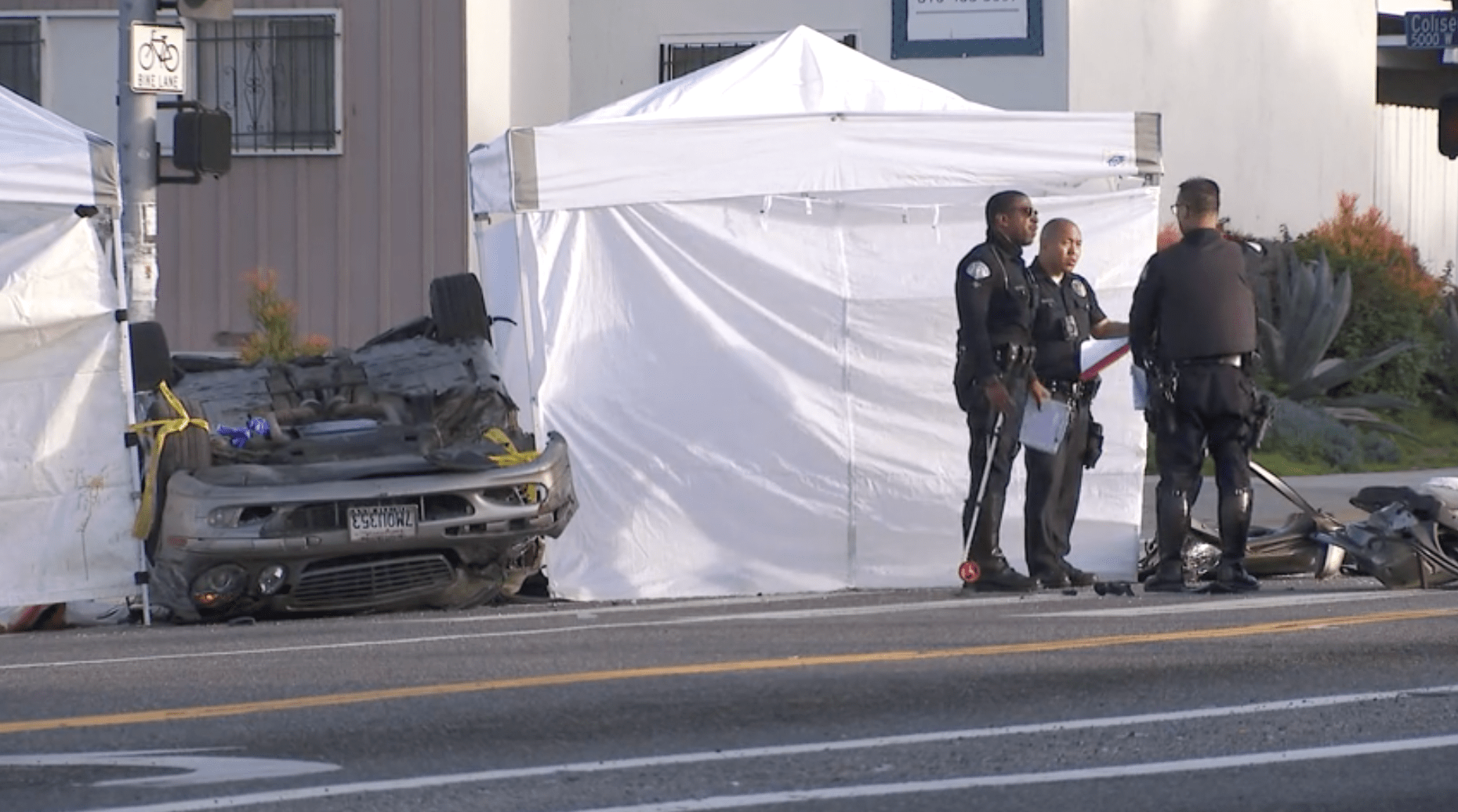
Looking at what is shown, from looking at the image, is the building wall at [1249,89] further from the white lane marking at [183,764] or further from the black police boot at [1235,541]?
the white lane marking at [183,764]

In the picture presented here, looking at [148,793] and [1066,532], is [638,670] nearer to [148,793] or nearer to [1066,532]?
[148,793]

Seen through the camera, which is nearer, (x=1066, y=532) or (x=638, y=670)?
(x=638, y=670)

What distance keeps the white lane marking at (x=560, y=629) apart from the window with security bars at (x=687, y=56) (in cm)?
1026

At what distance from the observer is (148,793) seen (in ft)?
19.9

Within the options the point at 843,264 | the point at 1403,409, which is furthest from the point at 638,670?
the point at 1403,409

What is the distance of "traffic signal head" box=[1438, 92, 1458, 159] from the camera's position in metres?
15.3

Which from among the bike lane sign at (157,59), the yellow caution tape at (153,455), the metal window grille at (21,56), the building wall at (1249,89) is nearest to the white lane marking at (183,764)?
the yellow caution tape at (153,455)

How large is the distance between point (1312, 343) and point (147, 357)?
10135 mm

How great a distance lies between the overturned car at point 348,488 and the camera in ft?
33.8

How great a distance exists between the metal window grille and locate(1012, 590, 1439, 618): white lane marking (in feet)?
40.0

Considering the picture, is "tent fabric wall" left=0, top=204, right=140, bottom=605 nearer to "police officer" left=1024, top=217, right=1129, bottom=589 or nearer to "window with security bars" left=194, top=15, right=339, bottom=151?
"police officer" left=1024, top=217, right=1129, bottom=589

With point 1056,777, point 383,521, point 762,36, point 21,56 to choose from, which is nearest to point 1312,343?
point 762,36

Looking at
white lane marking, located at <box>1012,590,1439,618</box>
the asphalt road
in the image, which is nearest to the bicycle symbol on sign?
the asphalt road

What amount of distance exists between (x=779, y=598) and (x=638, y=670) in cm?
332
